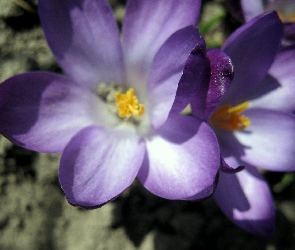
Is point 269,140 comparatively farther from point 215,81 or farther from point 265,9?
point 265,9

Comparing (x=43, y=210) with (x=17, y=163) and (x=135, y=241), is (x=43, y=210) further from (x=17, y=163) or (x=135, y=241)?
(x=135, y=241)

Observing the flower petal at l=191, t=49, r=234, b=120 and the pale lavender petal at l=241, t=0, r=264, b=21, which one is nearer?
the flower petal at l=191, t=49, r=234, b=120

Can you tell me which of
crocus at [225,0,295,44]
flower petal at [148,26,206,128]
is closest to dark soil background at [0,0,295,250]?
crocus at [225,0,295,44]

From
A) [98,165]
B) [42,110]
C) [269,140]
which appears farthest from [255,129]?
[42,110]

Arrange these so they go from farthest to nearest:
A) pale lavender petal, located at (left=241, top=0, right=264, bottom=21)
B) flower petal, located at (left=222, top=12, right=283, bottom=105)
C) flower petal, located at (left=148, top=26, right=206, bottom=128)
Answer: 1. pale lavender petal, located at (left=241, top=0, right=264, bottom=21)
2. flower petal, located at (left=222, top=12, right=283, bottom=105)
3. flower petal, located at (left=148, top=26, right=206, bottom=128)

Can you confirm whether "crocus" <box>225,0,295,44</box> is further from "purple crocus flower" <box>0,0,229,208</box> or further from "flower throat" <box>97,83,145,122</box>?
"flower throat" <box>97,83,145,122</box>

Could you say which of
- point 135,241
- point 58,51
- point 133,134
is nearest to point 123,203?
point 135,241

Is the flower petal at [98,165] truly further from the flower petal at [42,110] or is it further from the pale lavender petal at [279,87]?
the pale lavender petal at [279,87]
